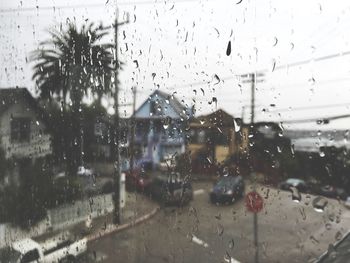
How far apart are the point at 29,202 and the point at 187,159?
509 millimetres

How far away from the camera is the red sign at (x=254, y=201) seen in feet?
2.16

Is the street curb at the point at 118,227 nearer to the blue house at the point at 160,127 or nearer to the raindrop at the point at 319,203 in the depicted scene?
the blue house at the point at 160,127

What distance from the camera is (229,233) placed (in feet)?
2.36

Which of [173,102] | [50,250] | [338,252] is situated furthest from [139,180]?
[338,252]

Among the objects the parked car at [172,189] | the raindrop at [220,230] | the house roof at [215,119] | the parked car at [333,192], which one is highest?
the house roof at [215,119]

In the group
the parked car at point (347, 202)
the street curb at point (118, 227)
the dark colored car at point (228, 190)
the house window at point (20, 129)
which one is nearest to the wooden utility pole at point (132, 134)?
the street curb at point (118, 227)

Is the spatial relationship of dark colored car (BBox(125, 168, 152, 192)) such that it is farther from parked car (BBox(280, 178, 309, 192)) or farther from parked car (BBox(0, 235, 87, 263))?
parked car (BBox(280, 178, 309, 192))

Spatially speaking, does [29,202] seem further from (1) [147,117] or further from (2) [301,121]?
(2) [301,121]

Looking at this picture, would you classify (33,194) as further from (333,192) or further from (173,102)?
(333,192)

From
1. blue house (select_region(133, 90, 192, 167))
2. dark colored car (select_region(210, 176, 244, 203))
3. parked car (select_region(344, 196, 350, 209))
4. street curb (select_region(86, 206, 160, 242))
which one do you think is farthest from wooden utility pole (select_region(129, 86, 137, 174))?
parked car (select_region(344, 196, 350, 209))

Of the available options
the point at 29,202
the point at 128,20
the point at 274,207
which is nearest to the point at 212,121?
the point at 274,207

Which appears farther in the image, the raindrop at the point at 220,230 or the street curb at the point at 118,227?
the street curb at the point at 118,227

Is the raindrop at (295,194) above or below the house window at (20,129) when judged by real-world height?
below

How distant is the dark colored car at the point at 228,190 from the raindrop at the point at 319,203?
12cm
